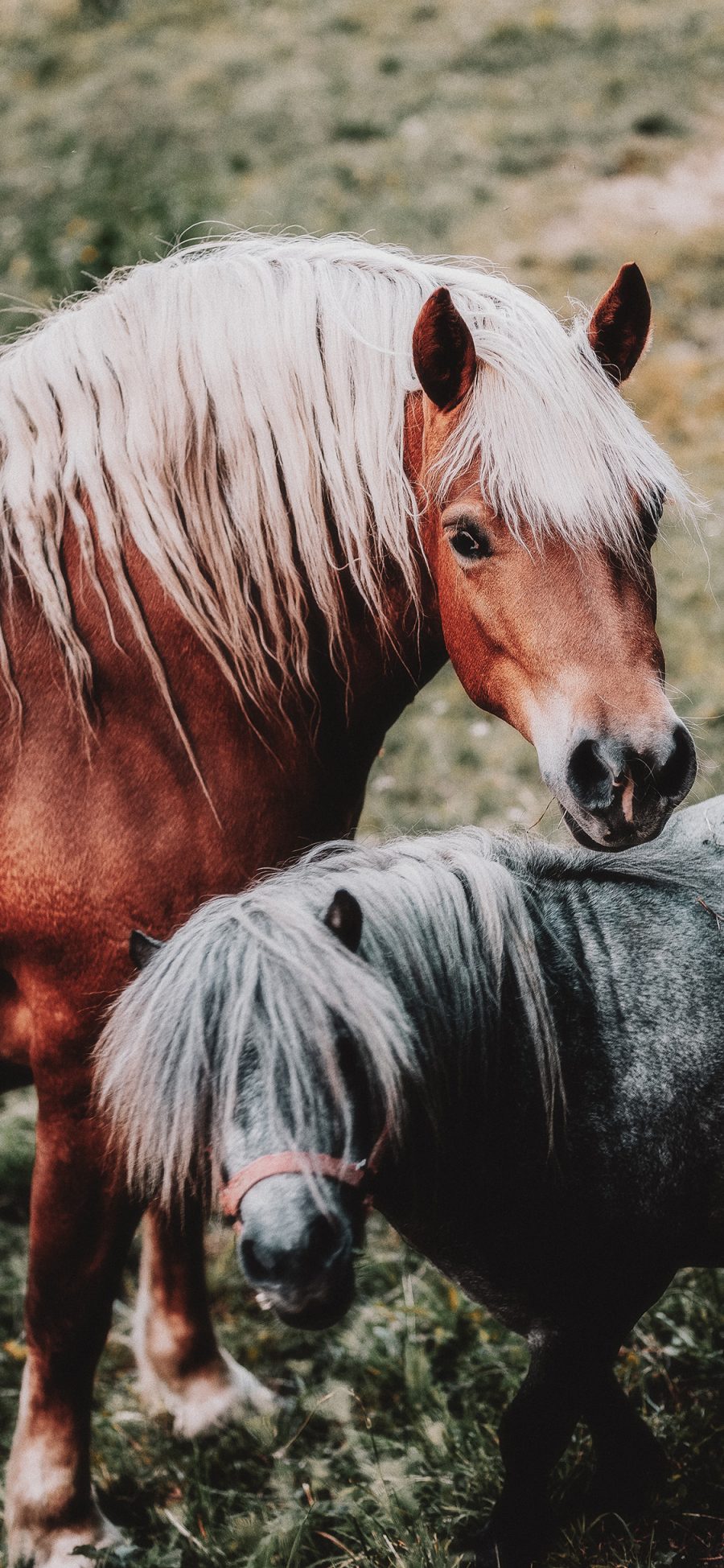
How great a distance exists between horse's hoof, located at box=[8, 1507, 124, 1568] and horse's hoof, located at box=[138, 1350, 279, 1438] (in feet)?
1.38

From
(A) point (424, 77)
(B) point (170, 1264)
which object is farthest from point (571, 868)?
(A) point (424, 77)

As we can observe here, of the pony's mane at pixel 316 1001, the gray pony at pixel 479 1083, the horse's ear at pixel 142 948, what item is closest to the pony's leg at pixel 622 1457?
the gray pony at pixel 479 1083

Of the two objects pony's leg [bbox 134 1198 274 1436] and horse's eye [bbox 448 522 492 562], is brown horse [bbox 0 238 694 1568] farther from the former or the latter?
pony's leg [bbox 134 1198 274 1436]

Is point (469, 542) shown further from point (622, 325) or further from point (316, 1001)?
point (316, 1001)

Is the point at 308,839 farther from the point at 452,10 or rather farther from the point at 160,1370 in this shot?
the point at 452,10

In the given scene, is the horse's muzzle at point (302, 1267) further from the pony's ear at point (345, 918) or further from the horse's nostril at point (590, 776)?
the horse's nostril at point (590, 776)

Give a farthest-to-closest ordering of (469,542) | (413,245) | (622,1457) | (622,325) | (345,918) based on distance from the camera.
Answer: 1. (413,245)
2. (622,1457)
3. (622,325)
4. (469,542)
5. (345,918)

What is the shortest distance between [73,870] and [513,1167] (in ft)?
3.46

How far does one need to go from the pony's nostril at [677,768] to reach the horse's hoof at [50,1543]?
7.52 feet

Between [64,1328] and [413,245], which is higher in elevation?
[413,245]

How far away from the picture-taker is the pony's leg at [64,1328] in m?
2.76

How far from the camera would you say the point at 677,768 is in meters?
2.24

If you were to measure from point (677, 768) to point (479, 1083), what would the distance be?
66 cm

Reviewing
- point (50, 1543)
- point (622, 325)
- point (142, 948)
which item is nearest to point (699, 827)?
point (622, 325)
